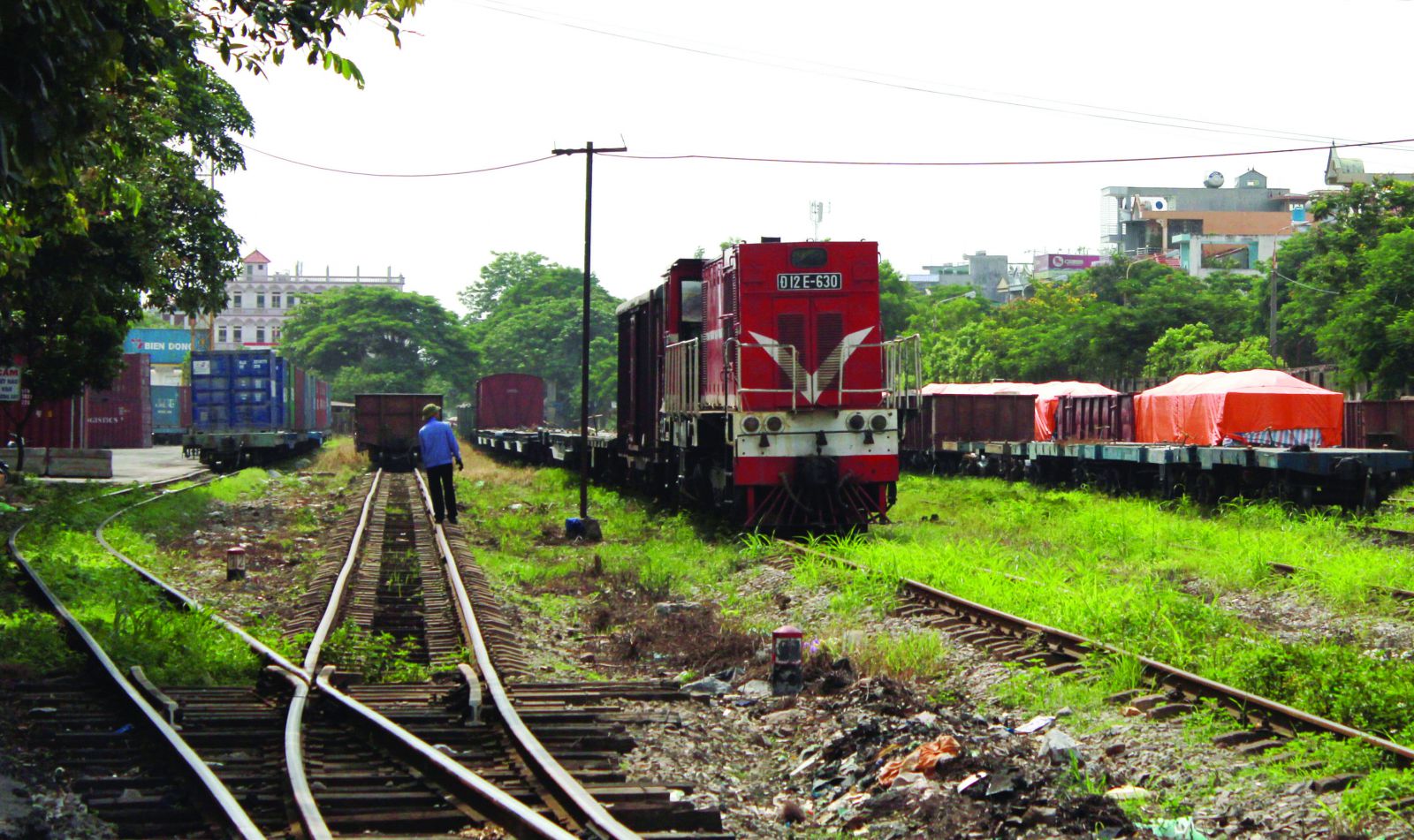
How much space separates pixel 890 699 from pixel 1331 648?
114 inches

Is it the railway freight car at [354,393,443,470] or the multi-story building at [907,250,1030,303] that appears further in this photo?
the multi-story building at [907,250,1030,303]

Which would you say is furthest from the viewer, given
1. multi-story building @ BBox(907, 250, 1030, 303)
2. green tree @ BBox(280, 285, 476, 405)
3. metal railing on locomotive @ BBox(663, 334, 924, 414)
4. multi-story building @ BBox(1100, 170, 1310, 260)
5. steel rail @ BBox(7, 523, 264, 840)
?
multi-story building @ BBox(907, 250, 1030, 303)

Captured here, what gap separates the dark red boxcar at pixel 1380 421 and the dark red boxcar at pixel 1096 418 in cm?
512

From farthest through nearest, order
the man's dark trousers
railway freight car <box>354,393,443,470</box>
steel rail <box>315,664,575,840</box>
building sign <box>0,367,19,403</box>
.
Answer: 1. railway freight car <box>354,393,443,470</box>
2. building sign <box>0,367,19,403</box>
3. the man's dark trousers
4. steel rail <box>315,664,575,840</box>

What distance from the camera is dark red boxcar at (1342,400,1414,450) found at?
1110 inches

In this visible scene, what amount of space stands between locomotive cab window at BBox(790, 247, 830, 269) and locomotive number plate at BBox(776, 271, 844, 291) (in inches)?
5.4

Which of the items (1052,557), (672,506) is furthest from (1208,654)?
(672,506)

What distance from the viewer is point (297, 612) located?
36.8ft

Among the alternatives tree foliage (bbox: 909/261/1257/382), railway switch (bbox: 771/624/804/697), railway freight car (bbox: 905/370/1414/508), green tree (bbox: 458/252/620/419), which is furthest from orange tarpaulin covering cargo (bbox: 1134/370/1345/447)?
green tree (bbox: 458/252/620/419)

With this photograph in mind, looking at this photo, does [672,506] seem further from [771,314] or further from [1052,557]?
[1052,557]

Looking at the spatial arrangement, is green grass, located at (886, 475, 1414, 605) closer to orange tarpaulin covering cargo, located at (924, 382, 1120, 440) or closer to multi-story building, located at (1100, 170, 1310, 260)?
orange tarpaulin covering cargo, located at (924, 382, 1120, 440)

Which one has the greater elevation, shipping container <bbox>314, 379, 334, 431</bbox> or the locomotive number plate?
the locomotive number plate

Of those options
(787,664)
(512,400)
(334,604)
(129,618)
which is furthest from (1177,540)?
(512,400)

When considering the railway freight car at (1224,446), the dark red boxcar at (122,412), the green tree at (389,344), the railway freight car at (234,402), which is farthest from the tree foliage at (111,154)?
the green tree at (389,344)
